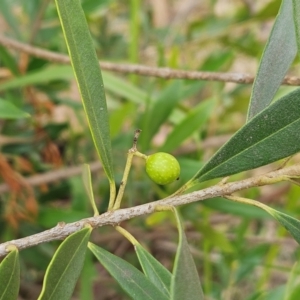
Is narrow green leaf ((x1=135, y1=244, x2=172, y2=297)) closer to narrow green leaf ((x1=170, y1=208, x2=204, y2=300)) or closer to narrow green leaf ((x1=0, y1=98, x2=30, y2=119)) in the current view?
narrow green leaf ((x1=170, y1=208, x2=204, y2=300))

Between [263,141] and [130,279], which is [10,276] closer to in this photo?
[130,279]

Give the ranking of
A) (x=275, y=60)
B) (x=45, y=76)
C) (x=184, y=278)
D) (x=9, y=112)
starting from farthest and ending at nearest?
1. (x=45, y=76)
2. (x=9, y=112)
3. (x=275, y=60)
4. (x=184, y=278)

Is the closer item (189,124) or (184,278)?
(184,278)

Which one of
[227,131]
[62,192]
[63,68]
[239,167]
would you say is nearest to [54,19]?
[63,68]

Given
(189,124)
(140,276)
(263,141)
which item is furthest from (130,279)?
(189,124)

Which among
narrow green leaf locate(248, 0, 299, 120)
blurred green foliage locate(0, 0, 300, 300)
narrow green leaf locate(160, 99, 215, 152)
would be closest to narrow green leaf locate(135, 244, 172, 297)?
narrow green leaf locate(248, 0, 299, 120)
